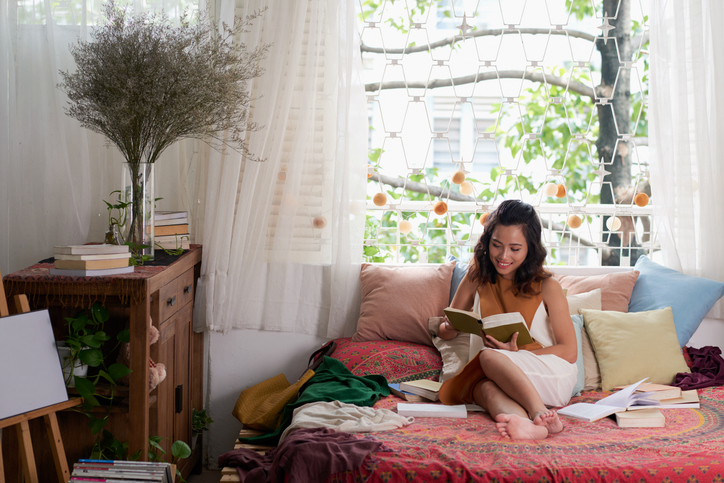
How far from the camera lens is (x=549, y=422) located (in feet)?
6.07

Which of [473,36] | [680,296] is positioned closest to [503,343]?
[680,296]

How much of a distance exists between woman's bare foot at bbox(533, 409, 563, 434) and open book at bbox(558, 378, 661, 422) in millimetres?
178

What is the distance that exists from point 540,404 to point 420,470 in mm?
536

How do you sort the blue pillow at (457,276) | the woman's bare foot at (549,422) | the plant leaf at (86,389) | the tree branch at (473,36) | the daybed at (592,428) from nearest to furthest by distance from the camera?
1. the daybed at (592,428)
2. the plant leaf at (86,389)
3. the woman's bare foot at (549,422)
4. the blue pillow at (457,276)
5. the tree branch at (473,36)

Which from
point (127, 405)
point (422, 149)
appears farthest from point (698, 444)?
point (422, 149)

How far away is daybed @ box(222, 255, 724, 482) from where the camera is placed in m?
1.61

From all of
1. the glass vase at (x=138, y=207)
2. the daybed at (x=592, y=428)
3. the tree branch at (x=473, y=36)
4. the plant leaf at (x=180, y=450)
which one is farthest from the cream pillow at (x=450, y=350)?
the tree branch at (x=473, y=36)

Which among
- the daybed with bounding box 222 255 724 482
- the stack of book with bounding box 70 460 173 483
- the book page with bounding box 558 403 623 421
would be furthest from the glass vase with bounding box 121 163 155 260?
the book page with bounding box 558 403 623 421

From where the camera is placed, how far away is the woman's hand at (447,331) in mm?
2400

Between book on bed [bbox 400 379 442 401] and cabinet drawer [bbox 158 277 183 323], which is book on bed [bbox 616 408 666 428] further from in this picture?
cabinet drawer [bbox 158 277 183 323]

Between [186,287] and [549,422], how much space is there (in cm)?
150

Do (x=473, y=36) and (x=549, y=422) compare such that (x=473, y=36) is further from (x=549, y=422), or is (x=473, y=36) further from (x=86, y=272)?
(x=86, y=272)

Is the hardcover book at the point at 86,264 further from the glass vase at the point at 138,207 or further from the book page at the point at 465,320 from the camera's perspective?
the book page at the point at 465,320

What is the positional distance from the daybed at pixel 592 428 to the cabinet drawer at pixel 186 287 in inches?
23.6
